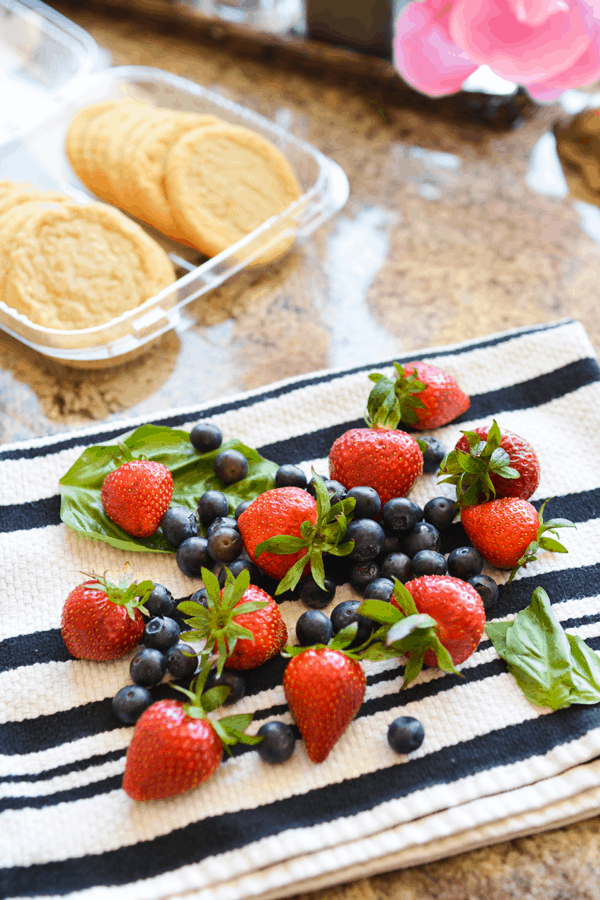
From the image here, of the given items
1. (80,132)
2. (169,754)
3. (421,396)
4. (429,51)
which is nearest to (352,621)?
(169,754)

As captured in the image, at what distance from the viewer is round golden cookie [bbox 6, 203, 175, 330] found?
1102mm

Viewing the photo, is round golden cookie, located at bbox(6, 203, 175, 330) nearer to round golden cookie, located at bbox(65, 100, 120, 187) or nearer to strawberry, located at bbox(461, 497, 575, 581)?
round golden cookie, located at bbox(65, 100, 120, 187)

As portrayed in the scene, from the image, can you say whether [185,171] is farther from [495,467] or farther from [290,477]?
[495,467]

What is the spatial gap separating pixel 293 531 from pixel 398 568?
14 centimetres

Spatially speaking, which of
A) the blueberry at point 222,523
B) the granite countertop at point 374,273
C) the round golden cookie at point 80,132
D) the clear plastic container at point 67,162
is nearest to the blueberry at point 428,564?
the blueberry at point 222,523

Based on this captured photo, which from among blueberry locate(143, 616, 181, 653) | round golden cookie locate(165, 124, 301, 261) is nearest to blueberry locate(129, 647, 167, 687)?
blueberry locate(143, 616, 181, 653)

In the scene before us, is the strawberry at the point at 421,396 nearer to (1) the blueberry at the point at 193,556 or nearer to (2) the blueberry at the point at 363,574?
(2) the blueberry at the point at 363,574

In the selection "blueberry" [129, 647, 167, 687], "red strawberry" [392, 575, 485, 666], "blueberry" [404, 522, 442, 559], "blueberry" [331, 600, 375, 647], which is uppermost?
"red strawberry" [392, 575, 485, 666]

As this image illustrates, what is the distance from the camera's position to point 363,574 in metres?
0.85

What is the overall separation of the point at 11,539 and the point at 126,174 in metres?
0.70

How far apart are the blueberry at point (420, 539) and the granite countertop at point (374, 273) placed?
1.40ft

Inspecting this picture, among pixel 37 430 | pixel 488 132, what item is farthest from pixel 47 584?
pixel 488 132

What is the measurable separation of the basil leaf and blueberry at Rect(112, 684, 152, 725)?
0.19 metres

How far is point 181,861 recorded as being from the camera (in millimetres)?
715
